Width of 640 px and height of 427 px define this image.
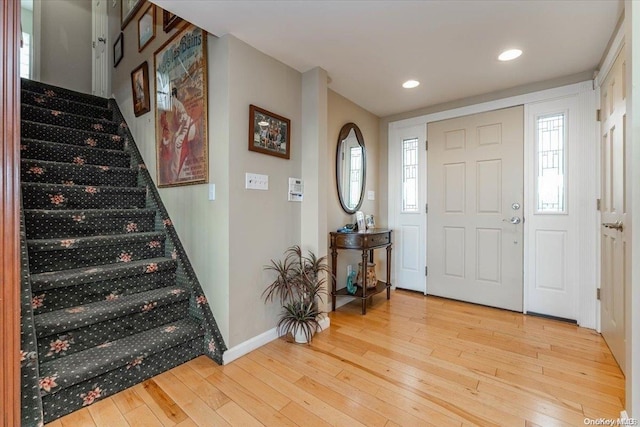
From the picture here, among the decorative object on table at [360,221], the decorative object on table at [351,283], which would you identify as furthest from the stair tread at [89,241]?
the decorative object on table at [360,221]

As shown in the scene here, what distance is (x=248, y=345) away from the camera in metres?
2.09

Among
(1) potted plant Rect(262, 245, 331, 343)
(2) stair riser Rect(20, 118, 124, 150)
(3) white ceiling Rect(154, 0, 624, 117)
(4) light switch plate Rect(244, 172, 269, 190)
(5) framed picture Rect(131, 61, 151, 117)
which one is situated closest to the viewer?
(3) white ceiling Rect(154, 0, 624, 117)

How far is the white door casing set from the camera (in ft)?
8.34

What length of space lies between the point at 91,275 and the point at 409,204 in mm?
3165

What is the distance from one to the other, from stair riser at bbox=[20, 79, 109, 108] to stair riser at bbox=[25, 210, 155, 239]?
1.89 m

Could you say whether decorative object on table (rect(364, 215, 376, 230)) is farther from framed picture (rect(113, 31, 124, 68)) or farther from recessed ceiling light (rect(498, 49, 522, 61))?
framed picture (rect(113, 31, 124, 68))

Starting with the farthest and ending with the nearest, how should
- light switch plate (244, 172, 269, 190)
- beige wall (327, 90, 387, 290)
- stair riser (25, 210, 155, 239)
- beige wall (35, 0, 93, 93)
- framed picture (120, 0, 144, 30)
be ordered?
beige wall (35, 0, 93, 93) → framed picture (120, 0, 144, 30) → beige wall (327, 90, 387, 290) → light switch plate (244, 172, 269, 190) → stair riser (25, 210, 155, 239)

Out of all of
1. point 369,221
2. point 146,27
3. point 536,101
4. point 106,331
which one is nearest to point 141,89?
point 146,27

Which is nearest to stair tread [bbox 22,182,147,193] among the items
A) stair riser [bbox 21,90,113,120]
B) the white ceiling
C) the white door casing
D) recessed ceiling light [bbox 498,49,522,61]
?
stair riser [bbox 21,90,113,120]

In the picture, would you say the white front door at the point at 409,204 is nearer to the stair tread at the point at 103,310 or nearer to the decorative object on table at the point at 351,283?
the decorative object on table at the point at 351,283

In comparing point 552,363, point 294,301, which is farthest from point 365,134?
point 552,363

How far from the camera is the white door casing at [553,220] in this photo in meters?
2.54

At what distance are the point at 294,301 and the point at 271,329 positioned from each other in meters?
0.28

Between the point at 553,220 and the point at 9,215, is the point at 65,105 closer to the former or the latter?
the point at 9,215
